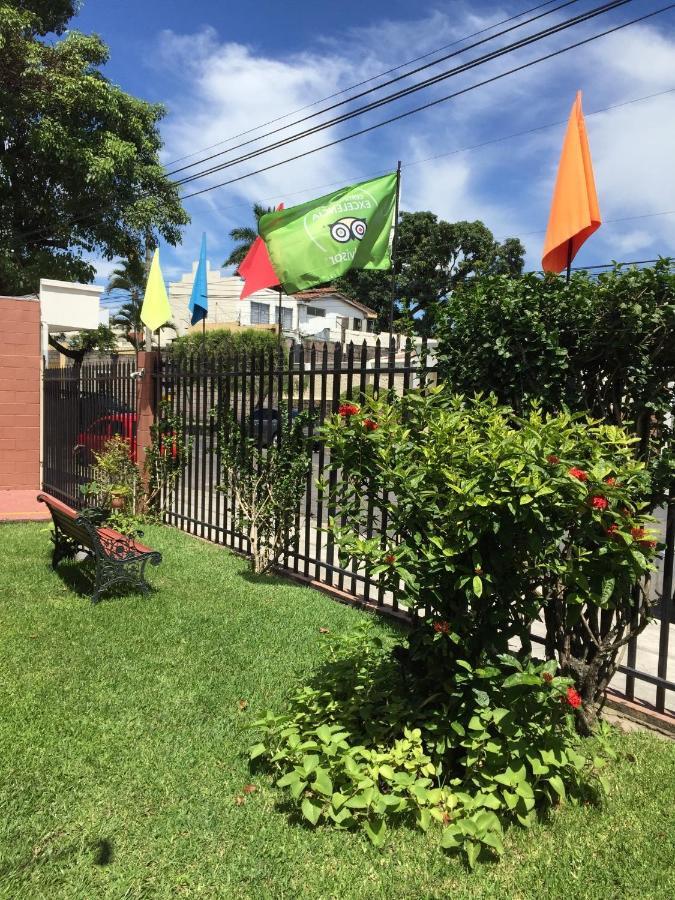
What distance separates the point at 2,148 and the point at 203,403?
17.3 meters

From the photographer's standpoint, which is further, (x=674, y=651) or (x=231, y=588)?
(x=231, y=588)

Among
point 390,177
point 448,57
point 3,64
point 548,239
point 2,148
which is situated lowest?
point 548,239

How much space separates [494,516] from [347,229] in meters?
5.26

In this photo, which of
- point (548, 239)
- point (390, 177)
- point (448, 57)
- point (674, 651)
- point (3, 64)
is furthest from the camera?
point (3, 64)

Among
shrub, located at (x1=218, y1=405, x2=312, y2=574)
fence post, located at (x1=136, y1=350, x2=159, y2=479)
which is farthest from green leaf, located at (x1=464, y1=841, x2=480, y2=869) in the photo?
fence post, located at (x1=136, y1=350, x2=159, y2=479)

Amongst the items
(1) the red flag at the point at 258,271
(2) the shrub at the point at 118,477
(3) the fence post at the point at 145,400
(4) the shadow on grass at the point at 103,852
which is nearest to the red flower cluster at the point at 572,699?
(4) the shadow on grass at the point at 103,852

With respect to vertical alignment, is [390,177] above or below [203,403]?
above

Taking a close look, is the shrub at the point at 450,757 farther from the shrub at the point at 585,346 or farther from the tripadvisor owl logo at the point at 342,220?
the tripadvisor owl logo at the point at 342,220

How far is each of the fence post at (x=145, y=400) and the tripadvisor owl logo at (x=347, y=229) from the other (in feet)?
9.73

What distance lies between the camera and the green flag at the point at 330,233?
6914 millimetres

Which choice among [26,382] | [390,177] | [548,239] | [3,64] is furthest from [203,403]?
[3,64]

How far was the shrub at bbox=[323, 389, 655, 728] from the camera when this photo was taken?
244 cm

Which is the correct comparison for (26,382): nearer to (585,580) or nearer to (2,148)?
(585,580)

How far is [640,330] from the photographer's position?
3092 millimetres
